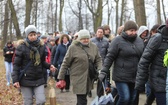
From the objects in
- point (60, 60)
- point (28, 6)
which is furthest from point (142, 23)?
point (28, 6)

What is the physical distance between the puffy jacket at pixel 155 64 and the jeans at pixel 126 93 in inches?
43.9

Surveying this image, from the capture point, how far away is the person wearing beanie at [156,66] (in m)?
4.62

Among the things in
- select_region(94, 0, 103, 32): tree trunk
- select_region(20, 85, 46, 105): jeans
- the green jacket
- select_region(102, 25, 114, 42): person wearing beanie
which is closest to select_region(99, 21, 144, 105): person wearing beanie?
the green jacket

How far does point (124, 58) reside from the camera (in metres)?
5.86

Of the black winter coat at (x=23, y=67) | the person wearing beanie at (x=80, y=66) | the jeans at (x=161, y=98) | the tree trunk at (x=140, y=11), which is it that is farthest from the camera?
the tree trunk at (x=140, y=11)

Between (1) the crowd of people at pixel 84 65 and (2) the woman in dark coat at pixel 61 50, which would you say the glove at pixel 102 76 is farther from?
(2) the woman in dark coat at pixel 61 50

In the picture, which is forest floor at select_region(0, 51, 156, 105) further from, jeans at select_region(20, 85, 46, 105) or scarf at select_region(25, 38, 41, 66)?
scarf at select_region(25, 38, 41, 66)

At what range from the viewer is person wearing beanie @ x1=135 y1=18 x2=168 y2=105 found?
4621 mm

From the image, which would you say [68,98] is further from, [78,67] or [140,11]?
[140,11]

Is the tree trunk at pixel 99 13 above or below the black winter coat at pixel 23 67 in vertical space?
above

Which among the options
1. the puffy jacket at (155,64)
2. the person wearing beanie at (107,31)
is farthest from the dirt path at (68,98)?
the puffy jacket at (155,64)

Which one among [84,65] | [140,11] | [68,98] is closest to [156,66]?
[84,65]

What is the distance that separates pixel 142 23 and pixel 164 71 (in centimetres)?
626

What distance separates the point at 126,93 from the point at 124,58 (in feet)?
2.02
